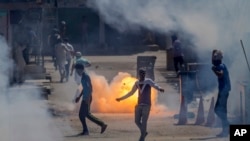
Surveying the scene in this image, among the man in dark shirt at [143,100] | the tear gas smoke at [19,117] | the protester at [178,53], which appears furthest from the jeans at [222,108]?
the protester at [178,53]

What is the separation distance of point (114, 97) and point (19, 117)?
450 centimetres

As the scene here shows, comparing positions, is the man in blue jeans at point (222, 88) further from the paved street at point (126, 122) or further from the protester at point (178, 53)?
the protester at point (178, 53)

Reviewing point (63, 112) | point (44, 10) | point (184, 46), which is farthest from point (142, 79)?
point (44, 10)

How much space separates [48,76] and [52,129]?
35.5 ft

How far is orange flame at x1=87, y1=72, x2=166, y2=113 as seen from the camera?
967 inches

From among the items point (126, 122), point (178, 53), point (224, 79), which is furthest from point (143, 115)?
point (178, 53)

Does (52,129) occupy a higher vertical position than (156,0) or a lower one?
lower

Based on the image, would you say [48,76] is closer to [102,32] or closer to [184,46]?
[184,46]

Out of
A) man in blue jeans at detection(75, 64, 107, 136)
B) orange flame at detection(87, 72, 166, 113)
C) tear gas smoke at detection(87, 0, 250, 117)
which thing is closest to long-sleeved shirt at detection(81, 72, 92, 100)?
man in blue jeans at detection(75, 64, 107, 136)

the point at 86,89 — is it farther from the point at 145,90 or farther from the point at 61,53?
the point at 61,53

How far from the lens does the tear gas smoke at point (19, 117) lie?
19.2m

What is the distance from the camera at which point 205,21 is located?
26.8m

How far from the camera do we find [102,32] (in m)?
45.6

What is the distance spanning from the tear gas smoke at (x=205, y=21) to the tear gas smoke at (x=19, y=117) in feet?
18.1
